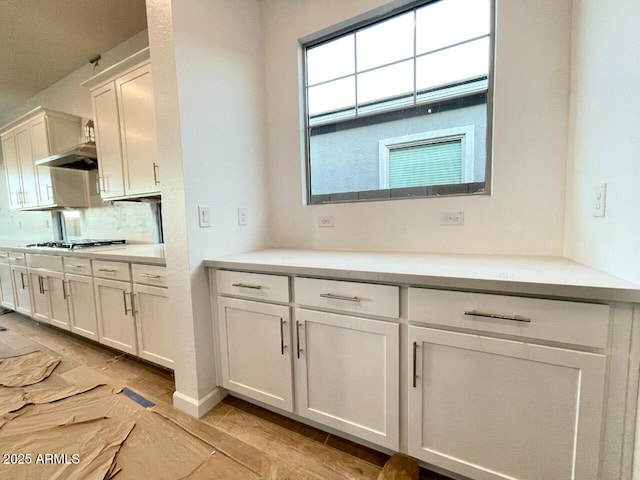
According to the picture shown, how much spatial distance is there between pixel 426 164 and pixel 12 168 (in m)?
5.17

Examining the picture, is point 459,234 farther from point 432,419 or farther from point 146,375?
point 146,375

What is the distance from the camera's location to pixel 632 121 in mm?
875

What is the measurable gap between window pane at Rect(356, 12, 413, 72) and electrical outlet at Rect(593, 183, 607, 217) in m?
1.26

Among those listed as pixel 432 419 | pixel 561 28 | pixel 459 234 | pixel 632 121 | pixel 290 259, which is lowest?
pixel 432 419

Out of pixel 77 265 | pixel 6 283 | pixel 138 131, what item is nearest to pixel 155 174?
pixel 138 131

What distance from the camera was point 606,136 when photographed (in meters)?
1.01

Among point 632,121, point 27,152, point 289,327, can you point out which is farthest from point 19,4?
point 632,121

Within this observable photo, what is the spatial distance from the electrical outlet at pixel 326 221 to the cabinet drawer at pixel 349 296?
2.22 feet

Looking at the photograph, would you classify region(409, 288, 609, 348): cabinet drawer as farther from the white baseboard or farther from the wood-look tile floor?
the white baseboard

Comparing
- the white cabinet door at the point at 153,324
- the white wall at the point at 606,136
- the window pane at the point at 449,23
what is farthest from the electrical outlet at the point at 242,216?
the white wall at the point at 606,136

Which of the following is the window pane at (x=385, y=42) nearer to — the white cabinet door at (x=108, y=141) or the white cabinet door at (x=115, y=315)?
the white cabinet door at (x=108, y=141)

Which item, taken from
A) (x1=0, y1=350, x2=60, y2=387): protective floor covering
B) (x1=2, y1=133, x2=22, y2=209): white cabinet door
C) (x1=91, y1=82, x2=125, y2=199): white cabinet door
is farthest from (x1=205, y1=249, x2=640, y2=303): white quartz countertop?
(x1=2, y1=133, x2=22, y2=209): white cabinet door

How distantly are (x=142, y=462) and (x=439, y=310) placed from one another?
4.95 feet

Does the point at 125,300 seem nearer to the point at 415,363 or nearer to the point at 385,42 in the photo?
the point at 415,363
